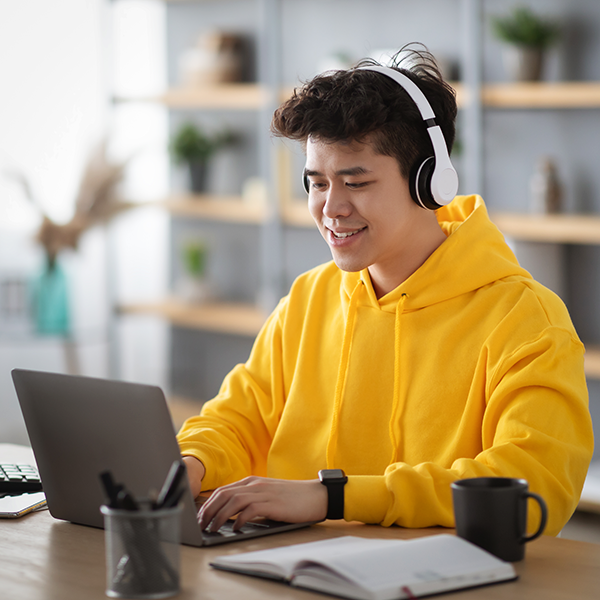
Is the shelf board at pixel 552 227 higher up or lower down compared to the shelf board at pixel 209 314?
higher up

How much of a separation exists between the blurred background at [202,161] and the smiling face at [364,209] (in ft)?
5.06

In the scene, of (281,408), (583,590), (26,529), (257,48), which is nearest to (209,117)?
(257,48)

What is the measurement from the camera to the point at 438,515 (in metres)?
1.33

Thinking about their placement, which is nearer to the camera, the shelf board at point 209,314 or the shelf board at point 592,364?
the shelf board at point 592,364

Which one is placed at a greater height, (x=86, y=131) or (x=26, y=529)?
(x=86, y=131)

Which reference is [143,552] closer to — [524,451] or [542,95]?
[524,451]

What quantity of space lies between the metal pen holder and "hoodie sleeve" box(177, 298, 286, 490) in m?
0.63

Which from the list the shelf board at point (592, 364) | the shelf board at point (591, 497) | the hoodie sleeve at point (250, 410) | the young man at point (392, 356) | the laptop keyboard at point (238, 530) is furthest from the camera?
the shelf board at point (592, 364)

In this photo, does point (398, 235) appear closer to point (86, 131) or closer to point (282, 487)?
point (282, 487)

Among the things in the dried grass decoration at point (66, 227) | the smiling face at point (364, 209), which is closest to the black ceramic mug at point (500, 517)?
the smiling face at point (364, 209)

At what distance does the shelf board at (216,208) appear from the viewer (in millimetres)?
4145

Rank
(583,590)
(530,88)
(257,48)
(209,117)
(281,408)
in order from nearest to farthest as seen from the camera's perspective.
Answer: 1. (583,590)
2. (281,408)
3. (530,88)
4. (257,48)
5. (209,117)

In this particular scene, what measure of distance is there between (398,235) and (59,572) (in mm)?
833

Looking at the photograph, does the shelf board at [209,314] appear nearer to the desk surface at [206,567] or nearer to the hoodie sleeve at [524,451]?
the hoodie sleeve at [524,451]
